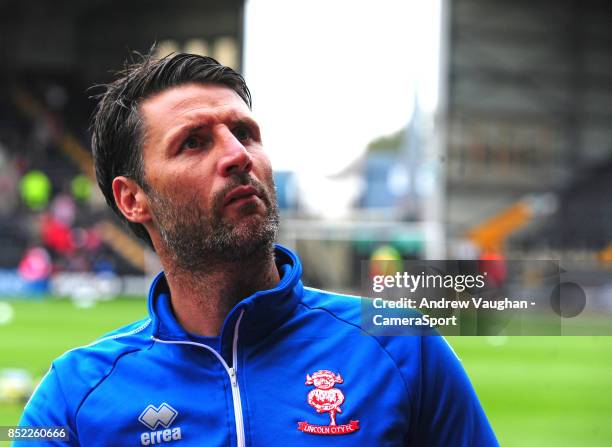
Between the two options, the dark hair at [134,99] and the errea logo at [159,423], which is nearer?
the errea logo at [159,423]

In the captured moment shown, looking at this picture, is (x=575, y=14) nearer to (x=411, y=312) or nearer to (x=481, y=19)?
(x=481, y=19)

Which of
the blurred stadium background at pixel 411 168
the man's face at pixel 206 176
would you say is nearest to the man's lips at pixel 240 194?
the man's face at pixel 206 176

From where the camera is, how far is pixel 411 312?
1262 millimetres

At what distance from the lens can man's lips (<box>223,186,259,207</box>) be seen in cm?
124

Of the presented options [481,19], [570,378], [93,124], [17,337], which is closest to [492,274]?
[93,124]

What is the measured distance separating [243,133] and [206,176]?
12cm

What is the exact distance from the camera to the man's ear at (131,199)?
141 cm

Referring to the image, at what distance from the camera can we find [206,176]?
126 cm

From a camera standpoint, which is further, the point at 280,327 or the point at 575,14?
the point at 575,14

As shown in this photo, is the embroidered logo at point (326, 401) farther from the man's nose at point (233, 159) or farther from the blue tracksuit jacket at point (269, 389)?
the man's nose at point (233, 159)

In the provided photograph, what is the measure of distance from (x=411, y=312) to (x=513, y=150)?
45.7 ft

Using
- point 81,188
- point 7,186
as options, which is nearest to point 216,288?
point 81,188

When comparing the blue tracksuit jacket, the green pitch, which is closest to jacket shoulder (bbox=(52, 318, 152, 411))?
the blue tracksuit jacket

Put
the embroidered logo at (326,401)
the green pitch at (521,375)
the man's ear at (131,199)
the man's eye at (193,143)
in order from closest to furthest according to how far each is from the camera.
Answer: the embroidered logo at (326,401), the man's eye at (193,143), the man's ear at (131,199), the green pitch at (521,375)
